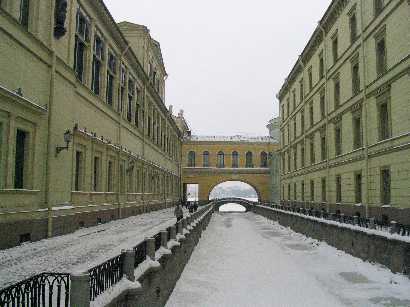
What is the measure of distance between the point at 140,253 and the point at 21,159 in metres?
6.44

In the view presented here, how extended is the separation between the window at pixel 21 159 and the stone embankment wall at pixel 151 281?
4700 millimetres

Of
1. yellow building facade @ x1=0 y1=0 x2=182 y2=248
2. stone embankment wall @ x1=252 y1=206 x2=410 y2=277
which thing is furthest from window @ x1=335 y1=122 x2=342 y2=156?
yellow building facade @ x1=0 y1=0 x2=182 y2=248

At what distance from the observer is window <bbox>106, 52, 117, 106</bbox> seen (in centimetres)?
2194

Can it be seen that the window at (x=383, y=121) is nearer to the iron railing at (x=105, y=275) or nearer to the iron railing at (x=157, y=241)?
the iron railing at (x=157, y=241)

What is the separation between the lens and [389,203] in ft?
61.8

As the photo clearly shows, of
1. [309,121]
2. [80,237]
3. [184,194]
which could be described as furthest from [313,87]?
[184,194]

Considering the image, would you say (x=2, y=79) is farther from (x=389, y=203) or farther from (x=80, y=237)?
(x=389, y=203)

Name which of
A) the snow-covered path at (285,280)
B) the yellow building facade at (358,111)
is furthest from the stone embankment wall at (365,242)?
the yellow building facade at (358,111)

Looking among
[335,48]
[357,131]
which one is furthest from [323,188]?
[335,48]

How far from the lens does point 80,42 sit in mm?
17344

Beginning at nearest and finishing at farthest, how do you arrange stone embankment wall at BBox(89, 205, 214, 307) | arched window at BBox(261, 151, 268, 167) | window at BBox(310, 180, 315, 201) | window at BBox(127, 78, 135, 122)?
stone embankment wall at BBox(89, 205, 214, 307) < window at BBox(127, 78, 135, 122) < window at BBox(310, 180, 315, 201) < arched window at BBox(261, 151, 268, 167)

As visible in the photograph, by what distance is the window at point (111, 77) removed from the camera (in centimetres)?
2194

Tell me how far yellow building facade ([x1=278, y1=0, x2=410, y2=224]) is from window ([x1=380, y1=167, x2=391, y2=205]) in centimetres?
5

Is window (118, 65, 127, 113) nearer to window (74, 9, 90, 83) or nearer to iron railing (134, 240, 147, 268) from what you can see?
window (74, 9, 90, 83)
